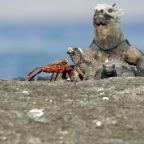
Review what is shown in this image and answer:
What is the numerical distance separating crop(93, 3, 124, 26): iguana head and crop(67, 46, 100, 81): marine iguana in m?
0.80

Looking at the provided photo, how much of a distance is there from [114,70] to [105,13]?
191cm

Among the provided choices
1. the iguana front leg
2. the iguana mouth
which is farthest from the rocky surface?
the iguana front leg

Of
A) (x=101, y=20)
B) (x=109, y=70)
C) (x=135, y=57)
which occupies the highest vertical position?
(x=101, y=20)

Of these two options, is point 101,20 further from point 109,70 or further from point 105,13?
point 109,70

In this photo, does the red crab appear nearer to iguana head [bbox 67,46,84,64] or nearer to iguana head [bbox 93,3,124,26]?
iguana head [bbox 67,46,84,64]

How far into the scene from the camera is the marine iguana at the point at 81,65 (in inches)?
506

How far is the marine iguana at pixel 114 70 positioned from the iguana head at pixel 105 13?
36.8 inches

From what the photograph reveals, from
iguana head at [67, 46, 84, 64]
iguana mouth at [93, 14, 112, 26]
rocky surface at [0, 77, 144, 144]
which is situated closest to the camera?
rocky surface at [0, 77, 144, 144]

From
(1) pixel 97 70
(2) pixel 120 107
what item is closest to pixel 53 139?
(2) pixel 120 107

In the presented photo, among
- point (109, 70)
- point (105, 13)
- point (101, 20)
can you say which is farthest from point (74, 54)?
point (109, 70)

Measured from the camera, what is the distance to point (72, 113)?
7.23 metres

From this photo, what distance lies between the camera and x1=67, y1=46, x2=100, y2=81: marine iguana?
12863 mm

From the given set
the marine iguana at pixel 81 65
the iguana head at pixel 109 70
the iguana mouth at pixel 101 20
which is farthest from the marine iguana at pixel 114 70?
the iguana mouth at pixel 101 20

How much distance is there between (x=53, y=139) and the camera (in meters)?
6.40
